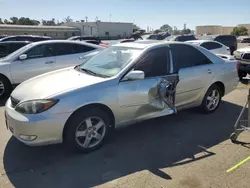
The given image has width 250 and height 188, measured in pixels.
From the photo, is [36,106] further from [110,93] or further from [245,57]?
[245,57]

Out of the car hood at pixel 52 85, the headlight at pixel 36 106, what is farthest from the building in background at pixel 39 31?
the headlight at pixel 36 106

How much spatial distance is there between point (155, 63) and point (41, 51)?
14.4ft

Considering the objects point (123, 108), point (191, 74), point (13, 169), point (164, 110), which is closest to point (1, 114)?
point (13, 169)

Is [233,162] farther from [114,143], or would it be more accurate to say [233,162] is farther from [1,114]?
[1,114]

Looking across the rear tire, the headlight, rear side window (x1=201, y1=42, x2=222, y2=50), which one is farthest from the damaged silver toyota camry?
rear side window (x1=201, y1=42, x2=222, y2=50)

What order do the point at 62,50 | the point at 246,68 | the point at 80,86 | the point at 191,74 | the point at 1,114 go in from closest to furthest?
the point at 80,86 → the point at 191,74 → the point at 1,114 → the point at 62,50 → the point at 246,68

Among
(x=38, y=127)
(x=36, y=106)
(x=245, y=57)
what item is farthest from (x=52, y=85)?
(x=245, y=57)

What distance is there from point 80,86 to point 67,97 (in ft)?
0.91

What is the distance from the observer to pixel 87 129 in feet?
12.6

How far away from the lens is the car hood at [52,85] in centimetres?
369

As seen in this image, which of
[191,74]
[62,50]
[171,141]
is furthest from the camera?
[62,50]

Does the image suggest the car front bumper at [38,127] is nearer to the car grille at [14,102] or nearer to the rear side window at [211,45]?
the car grille at [14,102]

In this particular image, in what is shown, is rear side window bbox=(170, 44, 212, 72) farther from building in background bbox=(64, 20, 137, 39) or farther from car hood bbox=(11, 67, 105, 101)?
building in background bbox=(64, 20, 137, 39)

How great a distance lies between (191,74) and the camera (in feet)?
16.4
